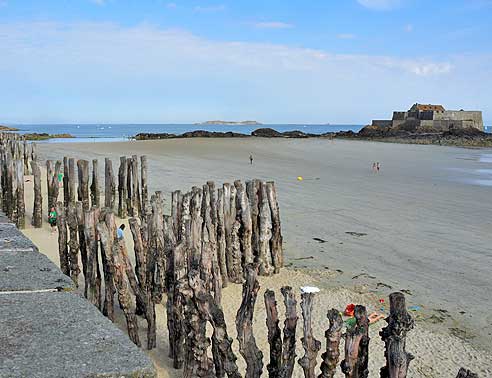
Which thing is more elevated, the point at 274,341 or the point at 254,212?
the point at 254,212

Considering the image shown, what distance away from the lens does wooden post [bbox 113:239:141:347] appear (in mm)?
4609

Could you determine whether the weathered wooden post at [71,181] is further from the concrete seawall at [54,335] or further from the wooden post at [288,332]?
the wooden post at [288,332]

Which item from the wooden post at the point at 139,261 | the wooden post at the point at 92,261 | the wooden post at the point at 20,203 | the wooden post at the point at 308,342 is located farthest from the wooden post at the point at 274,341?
the wooden post at the point at 20,203

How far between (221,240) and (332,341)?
3.53 m

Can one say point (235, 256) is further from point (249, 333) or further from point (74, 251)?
point (249, 333)

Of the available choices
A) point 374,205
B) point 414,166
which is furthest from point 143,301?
point 414,166

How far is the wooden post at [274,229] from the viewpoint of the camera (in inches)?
279

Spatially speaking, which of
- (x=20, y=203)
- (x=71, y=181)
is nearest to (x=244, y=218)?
(x=20, y=203)

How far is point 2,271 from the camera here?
3035 millimetres

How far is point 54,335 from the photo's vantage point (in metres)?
2.19

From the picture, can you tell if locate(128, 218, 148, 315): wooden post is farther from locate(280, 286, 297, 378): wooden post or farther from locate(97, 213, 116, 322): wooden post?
locate(280, 286, 297, 378): wooden post

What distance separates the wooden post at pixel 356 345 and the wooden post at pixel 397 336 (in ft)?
0.80

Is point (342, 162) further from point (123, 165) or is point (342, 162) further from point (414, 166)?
point (123, 165)

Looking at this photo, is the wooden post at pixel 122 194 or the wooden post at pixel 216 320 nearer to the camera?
the wooden post at pixel 216 320
